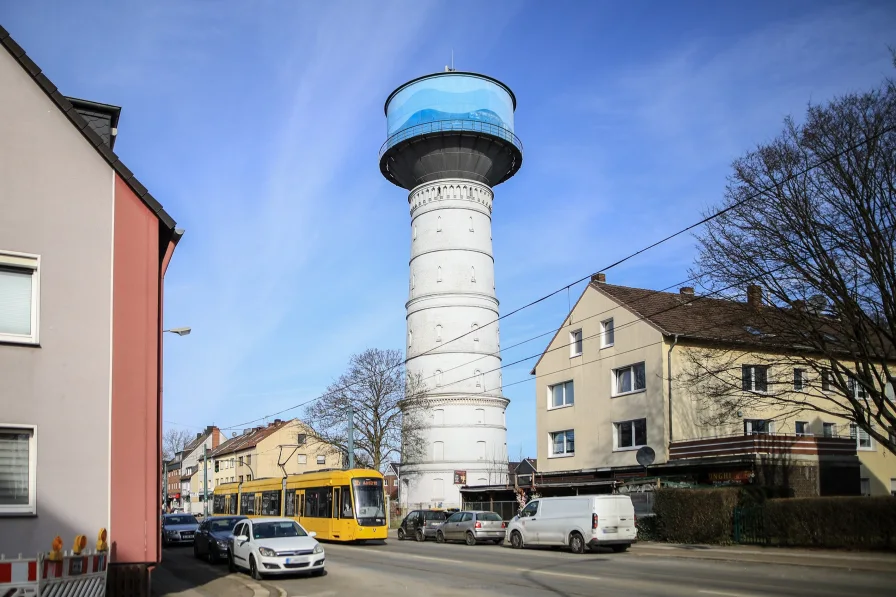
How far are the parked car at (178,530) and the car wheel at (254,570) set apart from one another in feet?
55.1

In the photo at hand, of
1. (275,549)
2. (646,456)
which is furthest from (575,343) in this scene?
(275,549)

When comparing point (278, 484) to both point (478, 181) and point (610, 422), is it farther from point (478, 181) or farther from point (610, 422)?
point (478, 181)

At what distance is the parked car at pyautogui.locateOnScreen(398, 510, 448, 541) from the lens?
3806 cm

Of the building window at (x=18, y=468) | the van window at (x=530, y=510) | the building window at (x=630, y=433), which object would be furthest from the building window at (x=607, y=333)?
the building window at (x=18, y=468)

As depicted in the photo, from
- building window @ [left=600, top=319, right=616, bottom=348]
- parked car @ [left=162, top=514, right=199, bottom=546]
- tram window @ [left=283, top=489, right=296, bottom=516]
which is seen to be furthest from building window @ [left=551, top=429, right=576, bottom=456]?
parked car @ [left=162, top=514, right=199, bottom=546]

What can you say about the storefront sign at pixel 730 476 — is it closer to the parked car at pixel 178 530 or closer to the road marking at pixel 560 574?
the road marking at pixel 560 574

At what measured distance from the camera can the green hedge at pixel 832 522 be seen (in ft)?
78.9

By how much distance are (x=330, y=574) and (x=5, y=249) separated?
36.3 ft

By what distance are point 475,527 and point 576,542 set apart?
7.87 meters

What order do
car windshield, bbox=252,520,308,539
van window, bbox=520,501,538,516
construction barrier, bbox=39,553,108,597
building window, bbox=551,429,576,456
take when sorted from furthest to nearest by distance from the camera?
→ 1. building window, bbox=551,429,576,456
2. van window, bbox=520,501,538,516
3. car windshield, bbox=252,520,308,539
4. construction barrier, bbox=39,553,108,597

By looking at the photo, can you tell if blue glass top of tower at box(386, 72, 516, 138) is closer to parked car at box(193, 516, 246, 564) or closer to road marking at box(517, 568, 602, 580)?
parked car at box(193, 516, 246, 564)

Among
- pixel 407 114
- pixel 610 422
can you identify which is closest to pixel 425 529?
pixel 610 422

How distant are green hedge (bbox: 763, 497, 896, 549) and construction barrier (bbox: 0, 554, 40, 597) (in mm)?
22168

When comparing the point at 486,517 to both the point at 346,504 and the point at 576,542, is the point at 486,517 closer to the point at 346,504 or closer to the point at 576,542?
the point at 346,504
